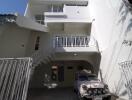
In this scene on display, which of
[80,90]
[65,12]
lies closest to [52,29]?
[65,12]

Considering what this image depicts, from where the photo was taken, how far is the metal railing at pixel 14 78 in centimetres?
598

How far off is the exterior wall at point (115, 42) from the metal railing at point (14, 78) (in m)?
4.77

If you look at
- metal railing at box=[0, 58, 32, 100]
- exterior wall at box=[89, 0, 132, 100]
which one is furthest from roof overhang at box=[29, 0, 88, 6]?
metal railing at box=[0, 58, 32, 100]

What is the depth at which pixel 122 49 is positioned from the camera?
35.6ft

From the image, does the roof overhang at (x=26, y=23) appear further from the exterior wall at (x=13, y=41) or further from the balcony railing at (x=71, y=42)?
the balcony railing at (x=71, y=42)

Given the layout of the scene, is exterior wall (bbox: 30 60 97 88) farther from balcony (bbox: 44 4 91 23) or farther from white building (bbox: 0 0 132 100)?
balcony (bbox: 44 4 91 23)

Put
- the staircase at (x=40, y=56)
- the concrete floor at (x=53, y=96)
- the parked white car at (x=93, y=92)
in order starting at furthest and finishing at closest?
the staircase at (x=40, y=56)
the concrete floor at (x=53, y=96)
the parked white car at (x=93, y=92)

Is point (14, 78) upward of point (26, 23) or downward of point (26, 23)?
downward

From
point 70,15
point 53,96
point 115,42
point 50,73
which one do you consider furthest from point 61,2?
point 53,96

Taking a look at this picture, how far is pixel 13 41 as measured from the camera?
1272 centimetres

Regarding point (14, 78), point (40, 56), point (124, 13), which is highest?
point (124, 13)

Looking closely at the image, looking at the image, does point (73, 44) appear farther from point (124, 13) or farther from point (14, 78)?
point (14, 78)

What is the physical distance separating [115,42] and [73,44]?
4.64 meters

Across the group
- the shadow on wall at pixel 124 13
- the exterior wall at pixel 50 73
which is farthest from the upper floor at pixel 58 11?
the shadow on wall at pixel 124 13
